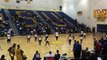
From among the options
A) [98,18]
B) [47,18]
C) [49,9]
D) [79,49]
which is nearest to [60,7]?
[49,9]

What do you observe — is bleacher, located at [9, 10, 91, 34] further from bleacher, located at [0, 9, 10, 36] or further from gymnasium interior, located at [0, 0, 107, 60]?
bleacher, located at [0, 9, 10, 36]

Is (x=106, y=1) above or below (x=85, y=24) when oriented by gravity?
above

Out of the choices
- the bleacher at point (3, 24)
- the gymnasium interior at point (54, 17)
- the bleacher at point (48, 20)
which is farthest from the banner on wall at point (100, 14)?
the bleacher at point (3, 24)

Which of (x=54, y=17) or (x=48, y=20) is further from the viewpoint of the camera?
(x=54, y=17)

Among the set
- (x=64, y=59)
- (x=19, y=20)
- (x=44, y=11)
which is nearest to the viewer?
(x=64, y=59)

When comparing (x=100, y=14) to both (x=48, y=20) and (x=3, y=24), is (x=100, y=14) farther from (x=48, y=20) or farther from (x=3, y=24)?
(x=3, y=24)

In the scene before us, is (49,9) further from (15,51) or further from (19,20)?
(15,51)

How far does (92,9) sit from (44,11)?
10416mm

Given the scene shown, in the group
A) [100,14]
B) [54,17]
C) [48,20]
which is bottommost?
[48,20]

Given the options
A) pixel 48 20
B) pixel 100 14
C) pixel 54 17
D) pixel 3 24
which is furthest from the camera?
pixel 54 17

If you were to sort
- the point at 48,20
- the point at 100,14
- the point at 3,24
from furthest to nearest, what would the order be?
1. the point at 48,20
2. the point at 100,14
3. the point at 3,24

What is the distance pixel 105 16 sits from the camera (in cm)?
3934

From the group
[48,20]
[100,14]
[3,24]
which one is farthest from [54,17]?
[3,24]

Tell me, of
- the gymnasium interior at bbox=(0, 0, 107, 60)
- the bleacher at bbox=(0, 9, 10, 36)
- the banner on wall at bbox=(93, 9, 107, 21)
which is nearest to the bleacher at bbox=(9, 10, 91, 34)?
the gymnasium interior at bbox=(0, 0, 107, 60)
